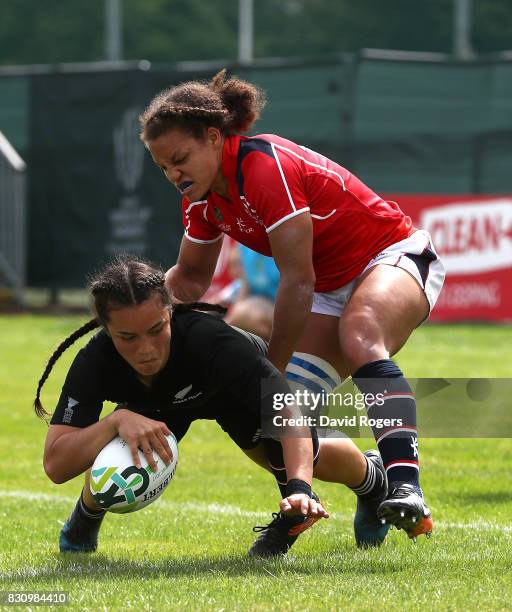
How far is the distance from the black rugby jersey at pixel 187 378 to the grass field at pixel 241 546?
0.60 metres

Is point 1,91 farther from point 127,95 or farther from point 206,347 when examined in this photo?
point 206,347

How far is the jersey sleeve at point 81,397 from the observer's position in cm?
475

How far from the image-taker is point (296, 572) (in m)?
4.55

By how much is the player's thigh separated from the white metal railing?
14.8 metres

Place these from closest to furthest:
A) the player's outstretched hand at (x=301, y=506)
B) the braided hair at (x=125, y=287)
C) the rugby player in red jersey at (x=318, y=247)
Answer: the player's outstretched hand at (x=301, y=506), the braided hair at (x=125, y=287), the rugby player in red jersey at (x=318, y=247)

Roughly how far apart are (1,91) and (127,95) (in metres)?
2.45

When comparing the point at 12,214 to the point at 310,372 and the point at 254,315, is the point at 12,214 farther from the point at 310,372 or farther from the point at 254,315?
the point at 310,372

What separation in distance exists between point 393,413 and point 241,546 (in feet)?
3.24

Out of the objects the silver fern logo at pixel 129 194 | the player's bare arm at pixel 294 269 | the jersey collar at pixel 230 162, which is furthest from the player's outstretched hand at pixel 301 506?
the silver fern logo at pixel 129 194

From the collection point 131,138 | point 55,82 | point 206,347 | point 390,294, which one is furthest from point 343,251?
point 55,82

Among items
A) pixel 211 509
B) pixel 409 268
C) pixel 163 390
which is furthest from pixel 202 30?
pixel 163 390

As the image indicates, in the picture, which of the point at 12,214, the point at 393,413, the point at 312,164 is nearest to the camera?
the point at 393,413

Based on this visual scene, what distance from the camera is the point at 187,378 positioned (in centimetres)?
477

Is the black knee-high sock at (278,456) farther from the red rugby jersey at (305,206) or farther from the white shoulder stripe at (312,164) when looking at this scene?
the white shoulder stripe at (312,164)
